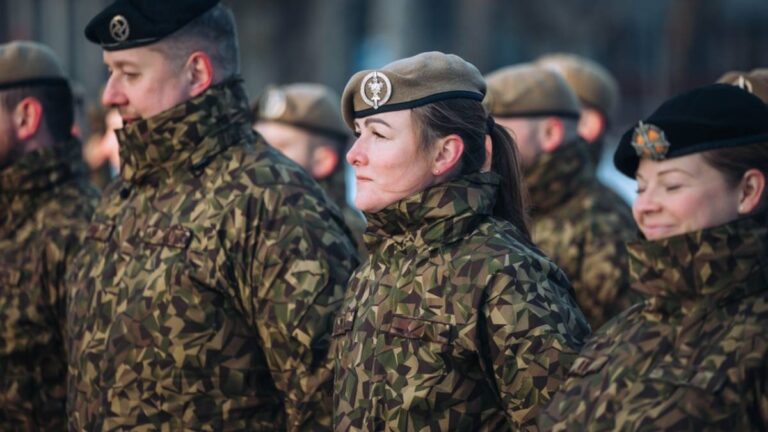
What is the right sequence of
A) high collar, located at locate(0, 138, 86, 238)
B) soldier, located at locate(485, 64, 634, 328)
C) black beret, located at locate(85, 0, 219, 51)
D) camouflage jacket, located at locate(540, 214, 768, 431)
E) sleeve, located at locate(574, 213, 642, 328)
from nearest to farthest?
1. camouflage jacket, located at locate(540, 214, 768, 431)
2. black beret, located at locate(85, 0, 219, 51)
3. high collar, located at locate(0, 138, 86, 238)
4. sleeve, located at locate(574, 213, 642, 328)
5. soldier, located at locate(485, 64, 634, 328)

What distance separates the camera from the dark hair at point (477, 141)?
363cm

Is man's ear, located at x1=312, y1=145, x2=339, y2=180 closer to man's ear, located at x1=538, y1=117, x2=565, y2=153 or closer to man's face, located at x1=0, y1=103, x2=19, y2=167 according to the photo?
man's ear, located at x1=538, y1=117, x2=565, y2=153

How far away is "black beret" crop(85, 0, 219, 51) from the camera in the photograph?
4336 millimetres

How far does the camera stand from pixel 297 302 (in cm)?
407

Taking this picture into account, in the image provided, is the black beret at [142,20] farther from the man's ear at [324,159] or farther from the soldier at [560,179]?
the man's ear at [324,159]

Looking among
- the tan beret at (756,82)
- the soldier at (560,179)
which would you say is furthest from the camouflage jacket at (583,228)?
the tan beret at (756,82)

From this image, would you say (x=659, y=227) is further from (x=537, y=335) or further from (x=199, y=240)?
(x=199, y=240)

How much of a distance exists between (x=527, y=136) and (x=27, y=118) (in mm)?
1913

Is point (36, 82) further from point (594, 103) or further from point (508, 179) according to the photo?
point (594, 103)

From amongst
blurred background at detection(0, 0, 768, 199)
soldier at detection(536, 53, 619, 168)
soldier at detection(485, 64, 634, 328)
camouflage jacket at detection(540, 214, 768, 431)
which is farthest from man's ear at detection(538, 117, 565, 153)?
blurred background at detection(0, 0, 768, 199)

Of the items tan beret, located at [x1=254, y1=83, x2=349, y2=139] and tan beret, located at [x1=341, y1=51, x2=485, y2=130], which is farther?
tan beret, located at [x1=254, y1=83, x2=349, y2=139]

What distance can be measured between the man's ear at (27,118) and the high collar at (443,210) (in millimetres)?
2044

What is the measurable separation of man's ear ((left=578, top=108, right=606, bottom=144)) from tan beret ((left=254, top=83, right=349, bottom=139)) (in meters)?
1.08

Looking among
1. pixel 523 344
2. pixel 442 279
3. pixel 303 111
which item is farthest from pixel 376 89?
pixel 303 111
